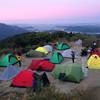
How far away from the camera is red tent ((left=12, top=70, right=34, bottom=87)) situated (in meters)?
15.0

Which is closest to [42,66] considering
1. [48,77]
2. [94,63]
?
[48,77]

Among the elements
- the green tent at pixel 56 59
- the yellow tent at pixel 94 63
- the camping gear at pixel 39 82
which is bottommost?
the green tent at pixel 56 59

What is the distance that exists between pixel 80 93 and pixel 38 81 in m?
4.78

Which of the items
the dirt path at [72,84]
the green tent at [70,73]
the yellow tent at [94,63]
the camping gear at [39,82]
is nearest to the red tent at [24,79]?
the dirt path at [72,84]

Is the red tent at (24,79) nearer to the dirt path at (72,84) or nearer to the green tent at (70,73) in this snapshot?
the dirt path at (72,84)

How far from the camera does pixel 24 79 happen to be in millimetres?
15227

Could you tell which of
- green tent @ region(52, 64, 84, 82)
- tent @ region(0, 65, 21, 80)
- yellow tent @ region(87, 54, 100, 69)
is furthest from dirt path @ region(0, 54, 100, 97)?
yellow tent @ region(87, 54, 100, 69)

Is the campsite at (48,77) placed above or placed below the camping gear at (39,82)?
below

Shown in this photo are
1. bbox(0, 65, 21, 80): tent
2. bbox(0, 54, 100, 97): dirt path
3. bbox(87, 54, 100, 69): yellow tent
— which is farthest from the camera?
bbox(87, 54, 100, 69): yellow tent

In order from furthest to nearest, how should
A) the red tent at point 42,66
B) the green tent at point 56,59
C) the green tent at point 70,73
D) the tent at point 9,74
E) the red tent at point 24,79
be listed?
the green tent at point 56,59
the red tent at point 42,66
the tent at point 9,74
the green tent at point 70,73
the red tent at point 24,79

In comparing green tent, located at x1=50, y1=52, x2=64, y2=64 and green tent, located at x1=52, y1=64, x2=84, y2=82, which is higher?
green tent, located at x1=52, y1=64, x2=84, y2=82

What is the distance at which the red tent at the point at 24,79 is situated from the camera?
1499 centimetres

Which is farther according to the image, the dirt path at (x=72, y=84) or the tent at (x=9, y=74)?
the tent at (x=9, y=74)

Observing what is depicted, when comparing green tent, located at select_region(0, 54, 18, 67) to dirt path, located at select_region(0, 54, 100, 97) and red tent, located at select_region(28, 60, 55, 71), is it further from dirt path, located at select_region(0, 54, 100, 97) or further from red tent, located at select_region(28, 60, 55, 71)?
dirt path, located at select_region(0, 54, 100, 97)
